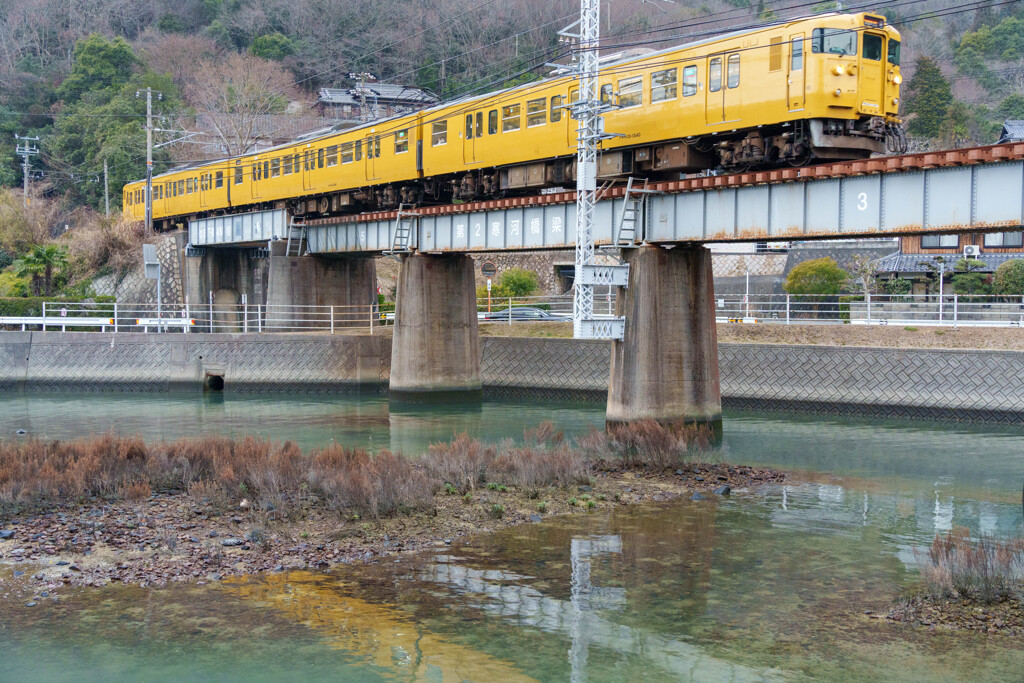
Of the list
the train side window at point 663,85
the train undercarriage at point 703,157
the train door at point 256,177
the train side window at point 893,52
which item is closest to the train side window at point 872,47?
the train side window at point 893,52

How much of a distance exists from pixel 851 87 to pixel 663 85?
4.75 meters

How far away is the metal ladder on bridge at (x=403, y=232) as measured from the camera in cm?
3588

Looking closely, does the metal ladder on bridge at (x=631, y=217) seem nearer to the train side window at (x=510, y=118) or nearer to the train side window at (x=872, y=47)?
the train side window at (x=510, y=118)

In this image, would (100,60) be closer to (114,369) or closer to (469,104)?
(114,369)

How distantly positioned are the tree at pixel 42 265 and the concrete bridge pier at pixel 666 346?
33.3 metres

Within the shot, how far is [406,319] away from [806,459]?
53.9ft

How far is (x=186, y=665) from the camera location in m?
10.3

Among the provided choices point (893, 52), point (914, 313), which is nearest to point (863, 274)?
point (914, 313)

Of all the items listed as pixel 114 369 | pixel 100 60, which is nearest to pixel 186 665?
pixel 114 369

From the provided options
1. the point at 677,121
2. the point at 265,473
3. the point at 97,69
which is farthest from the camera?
the point at 97,69

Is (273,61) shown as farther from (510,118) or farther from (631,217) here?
(631,217)

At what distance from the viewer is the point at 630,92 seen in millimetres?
26078

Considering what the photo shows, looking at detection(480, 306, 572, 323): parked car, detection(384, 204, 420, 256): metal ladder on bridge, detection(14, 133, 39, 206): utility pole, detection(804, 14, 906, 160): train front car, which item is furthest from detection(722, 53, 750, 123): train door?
detection(14, 133, 39, 206): utility pole

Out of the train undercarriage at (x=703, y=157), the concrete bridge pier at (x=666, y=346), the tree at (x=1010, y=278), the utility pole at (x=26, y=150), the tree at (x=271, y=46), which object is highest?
the tree at (x=271, y=46)
